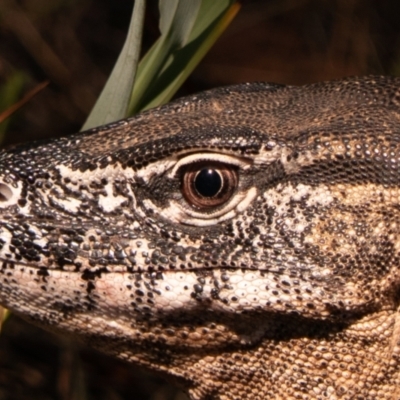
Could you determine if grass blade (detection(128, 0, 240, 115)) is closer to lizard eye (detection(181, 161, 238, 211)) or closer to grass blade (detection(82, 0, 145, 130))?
grass blade (detection(82, 0, 145, 130))

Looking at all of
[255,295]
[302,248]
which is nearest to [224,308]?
[255,295]

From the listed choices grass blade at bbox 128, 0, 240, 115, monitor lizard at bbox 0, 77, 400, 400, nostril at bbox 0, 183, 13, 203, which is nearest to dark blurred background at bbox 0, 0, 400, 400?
grass blade at bbox 128, 0, 240, 115

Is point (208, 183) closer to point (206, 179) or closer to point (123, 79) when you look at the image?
point (206, 179)

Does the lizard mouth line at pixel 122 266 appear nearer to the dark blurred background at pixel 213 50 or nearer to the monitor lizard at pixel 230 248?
the monitor lizard at pixel 230 248

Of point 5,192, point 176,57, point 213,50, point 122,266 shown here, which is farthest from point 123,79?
point 213,50

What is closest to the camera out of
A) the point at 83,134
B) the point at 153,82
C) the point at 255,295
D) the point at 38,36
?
the point at 255,295

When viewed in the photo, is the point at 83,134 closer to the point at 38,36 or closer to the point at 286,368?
the point at 286,368
